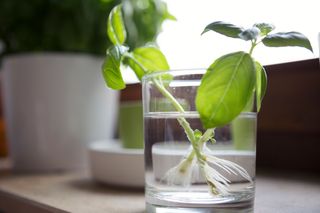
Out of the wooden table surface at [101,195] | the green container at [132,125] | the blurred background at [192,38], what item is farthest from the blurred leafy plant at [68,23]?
the wooden table surface at [101,195]

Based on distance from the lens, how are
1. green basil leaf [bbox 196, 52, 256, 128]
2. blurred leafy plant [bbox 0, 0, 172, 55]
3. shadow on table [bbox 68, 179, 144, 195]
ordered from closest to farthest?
green basil leaf [bbox 196, 52, 256, 128]
shadow on table [bbox 68, 179, 144, 195]
blurred leafy plant [bbox 0, 0, 172, 55]

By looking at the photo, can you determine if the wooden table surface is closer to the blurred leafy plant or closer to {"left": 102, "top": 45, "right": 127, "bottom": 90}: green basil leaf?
{"left": 102, "top": 45, "right": 127, "bottom": 90}: green basil leaf

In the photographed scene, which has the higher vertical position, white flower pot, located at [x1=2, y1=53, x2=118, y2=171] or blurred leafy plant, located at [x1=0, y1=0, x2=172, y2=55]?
blurred leafy plant, located at [x1=0, y1=0, x2=172, y2=55]

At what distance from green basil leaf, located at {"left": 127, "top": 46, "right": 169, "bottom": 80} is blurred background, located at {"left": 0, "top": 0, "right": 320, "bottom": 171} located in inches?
8.0

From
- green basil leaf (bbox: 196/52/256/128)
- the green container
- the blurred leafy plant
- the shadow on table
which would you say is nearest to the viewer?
green basil leaf (bbox: 196/52/256/128)

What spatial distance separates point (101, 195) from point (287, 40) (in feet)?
1.12

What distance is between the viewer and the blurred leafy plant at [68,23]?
76 cm

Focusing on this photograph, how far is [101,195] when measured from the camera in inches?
20.7

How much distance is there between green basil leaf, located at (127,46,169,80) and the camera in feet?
1.44

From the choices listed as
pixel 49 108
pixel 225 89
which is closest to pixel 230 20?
Answer: pixel 225 89

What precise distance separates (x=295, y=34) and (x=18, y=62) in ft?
1.98

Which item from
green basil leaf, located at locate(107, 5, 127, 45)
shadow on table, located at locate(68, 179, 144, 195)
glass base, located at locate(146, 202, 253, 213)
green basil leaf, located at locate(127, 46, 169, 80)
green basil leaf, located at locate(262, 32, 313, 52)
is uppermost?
green basil leaf, located at locate(107, 5, 127, 45)

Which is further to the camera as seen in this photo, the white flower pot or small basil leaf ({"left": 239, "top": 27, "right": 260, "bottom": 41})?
the white flower pot

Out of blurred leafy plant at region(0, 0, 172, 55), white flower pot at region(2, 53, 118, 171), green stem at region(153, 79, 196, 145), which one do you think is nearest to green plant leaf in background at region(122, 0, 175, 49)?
blurred leafy plant at region(0, 0, 172, 55)
